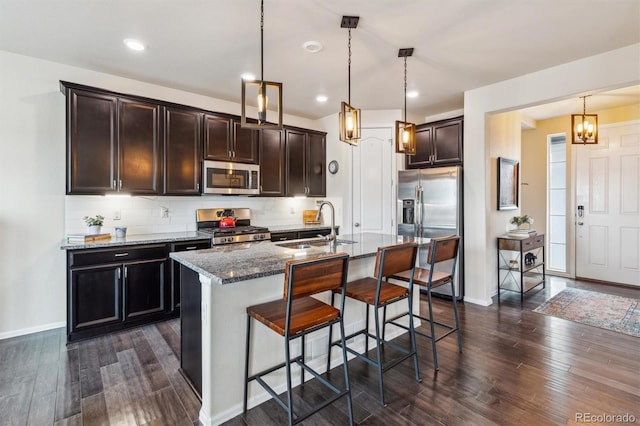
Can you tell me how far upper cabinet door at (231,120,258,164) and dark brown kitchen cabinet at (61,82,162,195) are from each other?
0.95 m

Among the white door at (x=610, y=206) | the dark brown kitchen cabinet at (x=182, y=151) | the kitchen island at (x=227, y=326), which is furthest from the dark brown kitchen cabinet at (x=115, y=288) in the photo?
the white door at (x=610, y=206)

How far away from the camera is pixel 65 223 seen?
3.38 meters

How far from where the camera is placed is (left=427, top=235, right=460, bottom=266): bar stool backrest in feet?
8.24

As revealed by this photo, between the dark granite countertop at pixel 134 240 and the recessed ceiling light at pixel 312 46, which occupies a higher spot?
the recessed ceiling light at pixel 312 46

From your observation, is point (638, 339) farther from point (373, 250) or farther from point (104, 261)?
point (104, 261)

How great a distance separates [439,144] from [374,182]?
108 cm

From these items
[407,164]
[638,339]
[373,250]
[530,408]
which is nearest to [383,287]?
[373,250]

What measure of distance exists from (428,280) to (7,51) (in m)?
4.49

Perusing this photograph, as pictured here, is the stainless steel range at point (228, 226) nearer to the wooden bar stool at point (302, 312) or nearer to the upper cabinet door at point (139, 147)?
the upper cabinet door at point (139, 147)

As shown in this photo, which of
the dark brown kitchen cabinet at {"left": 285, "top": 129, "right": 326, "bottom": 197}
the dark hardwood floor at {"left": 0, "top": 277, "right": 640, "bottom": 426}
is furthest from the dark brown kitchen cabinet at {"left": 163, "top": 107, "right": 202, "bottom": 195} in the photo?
the dark hardwood floor at {"left": 0, "top": 277, "right": 640, "bottom": 426}

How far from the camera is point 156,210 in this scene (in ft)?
12.9

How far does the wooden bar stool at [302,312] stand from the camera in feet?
5.41

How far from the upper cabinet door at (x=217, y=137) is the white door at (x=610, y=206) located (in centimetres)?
561

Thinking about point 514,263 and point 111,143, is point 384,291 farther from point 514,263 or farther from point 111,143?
point 514,263
